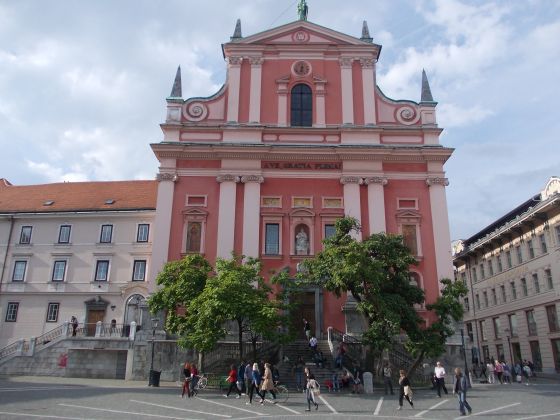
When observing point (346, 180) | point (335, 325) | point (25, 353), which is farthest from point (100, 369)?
point (346, 180)

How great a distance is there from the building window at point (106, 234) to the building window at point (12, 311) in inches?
272

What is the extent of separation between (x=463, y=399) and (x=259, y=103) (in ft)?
68.9

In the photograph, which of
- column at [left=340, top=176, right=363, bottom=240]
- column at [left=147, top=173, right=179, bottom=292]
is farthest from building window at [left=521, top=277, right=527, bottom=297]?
column at [left=147, top=173, right=179, bottom=292]

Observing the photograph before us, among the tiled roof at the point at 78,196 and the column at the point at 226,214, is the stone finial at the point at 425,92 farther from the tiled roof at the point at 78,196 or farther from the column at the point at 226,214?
the tiled roof at the point at 78,196

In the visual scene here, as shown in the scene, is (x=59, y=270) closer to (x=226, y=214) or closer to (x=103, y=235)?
(x=103, y=235)

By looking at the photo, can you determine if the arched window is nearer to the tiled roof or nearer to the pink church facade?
the pink church facade

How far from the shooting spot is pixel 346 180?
93.2ft

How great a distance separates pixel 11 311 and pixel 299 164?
2178 cm

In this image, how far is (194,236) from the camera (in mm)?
27703

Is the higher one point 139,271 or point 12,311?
point 139,271

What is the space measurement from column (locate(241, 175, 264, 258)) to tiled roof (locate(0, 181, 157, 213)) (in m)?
10.3

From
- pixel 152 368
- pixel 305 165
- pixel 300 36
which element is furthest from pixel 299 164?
pixel 152 368

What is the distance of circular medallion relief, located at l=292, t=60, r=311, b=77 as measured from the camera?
3108 cm

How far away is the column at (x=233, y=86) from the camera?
2997 centimetres
